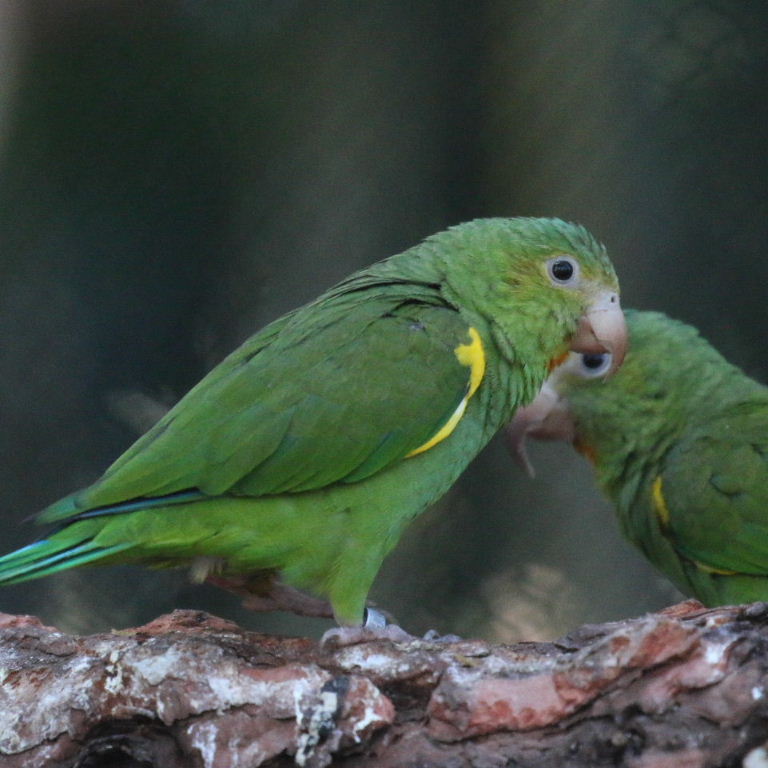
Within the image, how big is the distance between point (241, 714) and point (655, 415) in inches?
76.6

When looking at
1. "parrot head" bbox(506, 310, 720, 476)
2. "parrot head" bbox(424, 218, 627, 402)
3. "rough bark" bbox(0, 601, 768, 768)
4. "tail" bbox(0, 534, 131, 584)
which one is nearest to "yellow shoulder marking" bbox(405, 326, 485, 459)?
"parrot head" bbox(424, 218, 627, 402)

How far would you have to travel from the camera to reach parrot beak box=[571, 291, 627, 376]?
9.57 ft

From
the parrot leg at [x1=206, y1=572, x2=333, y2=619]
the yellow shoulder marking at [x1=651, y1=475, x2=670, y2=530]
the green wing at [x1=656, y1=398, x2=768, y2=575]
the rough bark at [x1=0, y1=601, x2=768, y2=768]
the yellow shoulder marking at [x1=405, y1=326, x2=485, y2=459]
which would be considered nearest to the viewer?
the rough bark at [x1=0, y1=601, x2=768, y2=768]

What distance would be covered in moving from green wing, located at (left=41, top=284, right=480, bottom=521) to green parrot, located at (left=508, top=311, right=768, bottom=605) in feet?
3.45

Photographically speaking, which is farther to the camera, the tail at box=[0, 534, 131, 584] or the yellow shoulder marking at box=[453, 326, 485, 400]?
the yellow shoulder marking at box=[453, 326, 485, 400]

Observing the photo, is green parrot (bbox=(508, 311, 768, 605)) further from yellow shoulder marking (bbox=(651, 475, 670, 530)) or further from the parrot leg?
the parrot leg

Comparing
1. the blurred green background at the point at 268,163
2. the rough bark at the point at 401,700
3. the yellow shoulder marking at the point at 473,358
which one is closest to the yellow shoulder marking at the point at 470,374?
the yellow shoulder marking at the point at 473,358

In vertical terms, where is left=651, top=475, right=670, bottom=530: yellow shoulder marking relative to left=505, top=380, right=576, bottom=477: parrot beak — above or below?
below

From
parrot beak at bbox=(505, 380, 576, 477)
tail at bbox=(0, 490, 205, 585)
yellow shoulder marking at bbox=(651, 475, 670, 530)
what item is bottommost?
yellow shoulder marking at bbox=(651, 475, 670, 530)

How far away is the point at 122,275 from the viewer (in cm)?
377

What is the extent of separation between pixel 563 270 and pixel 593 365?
83 centimetres

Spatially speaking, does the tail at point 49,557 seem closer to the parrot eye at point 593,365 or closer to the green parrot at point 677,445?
the green parrot at point 677,445

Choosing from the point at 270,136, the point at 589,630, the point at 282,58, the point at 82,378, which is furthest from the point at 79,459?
the point at 589,630

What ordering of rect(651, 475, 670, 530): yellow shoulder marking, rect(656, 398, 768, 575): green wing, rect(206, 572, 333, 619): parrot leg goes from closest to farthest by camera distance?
rect(206, 572, 333, 619): parrot leg → rect(656, 398, 768, 575): green wing → rect(651, 475, 670, 530): yellow shoulder marking
